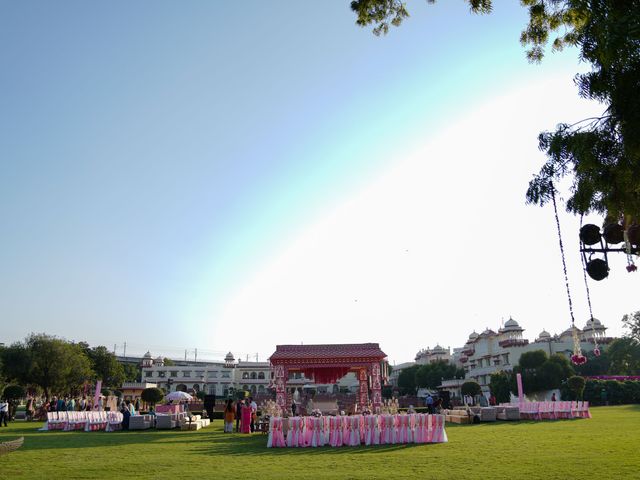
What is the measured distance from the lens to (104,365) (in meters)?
66.4

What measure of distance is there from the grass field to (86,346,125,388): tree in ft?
177

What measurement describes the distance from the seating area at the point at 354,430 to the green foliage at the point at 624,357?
166 feet

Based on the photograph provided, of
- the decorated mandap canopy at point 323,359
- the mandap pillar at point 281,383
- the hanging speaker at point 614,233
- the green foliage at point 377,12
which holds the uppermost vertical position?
the green foliage at point 377,12

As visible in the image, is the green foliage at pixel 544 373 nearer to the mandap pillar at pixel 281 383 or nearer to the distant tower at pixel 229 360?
the mandap pillar at pixel 281 383

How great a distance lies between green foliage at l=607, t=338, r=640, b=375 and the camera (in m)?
56.5

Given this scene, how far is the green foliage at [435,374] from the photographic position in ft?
232

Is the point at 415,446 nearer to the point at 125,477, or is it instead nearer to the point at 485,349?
the point at 125,477

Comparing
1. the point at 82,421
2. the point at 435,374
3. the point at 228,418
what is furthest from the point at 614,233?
the point at 435,374

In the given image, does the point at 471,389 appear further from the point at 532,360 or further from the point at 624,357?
the point at 624,357

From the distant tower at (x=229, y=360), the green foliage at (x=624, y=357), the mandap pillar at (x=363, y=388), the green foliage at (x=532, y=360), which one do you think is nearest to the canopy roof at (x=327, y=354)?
the mandap pillar at (x=363, y=388)

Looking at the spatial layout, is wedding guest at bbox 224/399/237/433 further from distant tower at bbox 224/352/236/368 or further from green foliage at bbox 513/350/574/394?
distant tower at bbox 224/352/236/368

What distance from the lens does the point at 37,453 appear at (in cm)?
1384

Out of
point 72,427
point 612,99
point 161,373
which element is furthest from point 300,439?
point 161,373

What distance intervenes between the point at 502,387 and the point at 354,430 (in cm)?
3214
